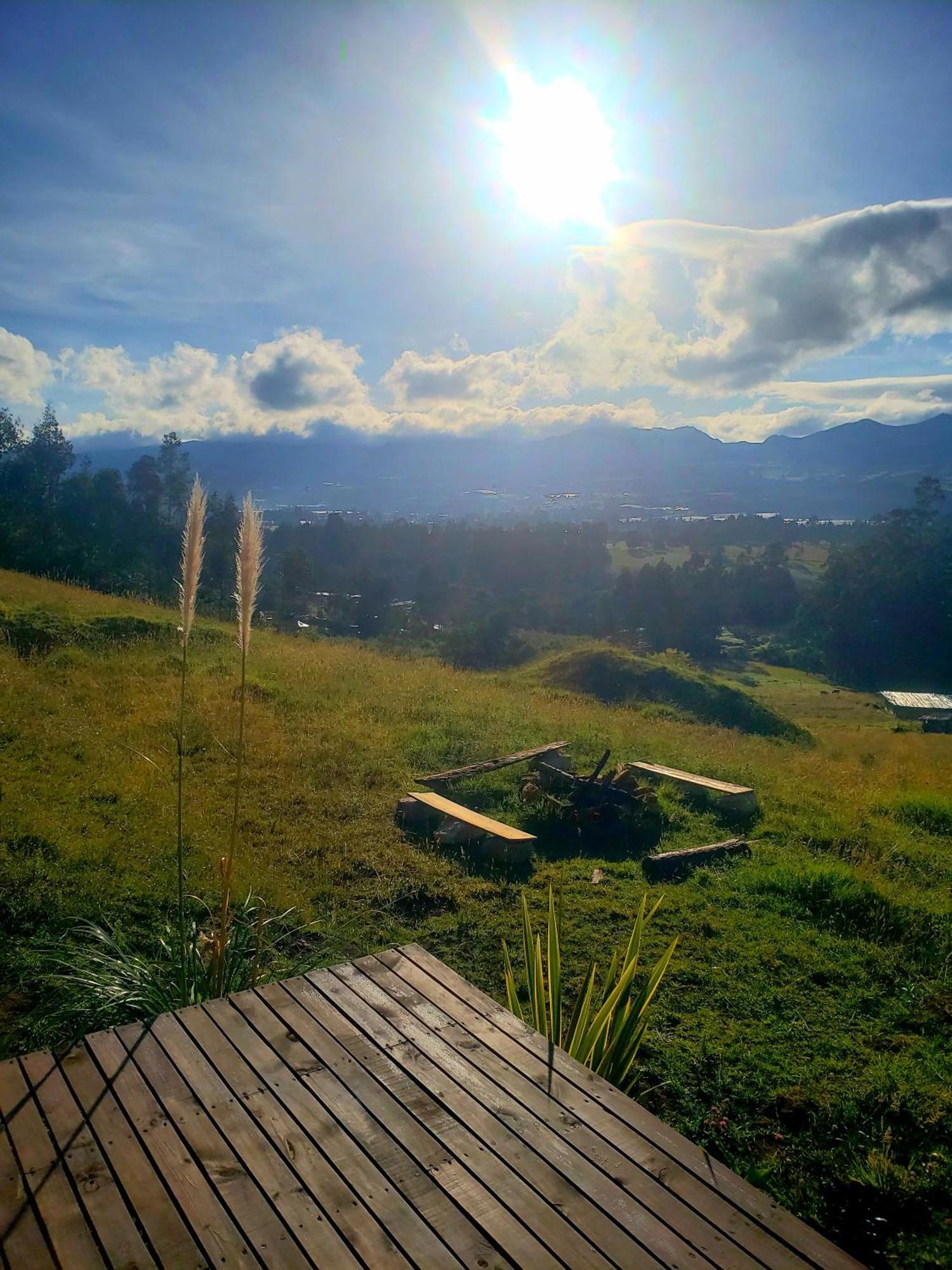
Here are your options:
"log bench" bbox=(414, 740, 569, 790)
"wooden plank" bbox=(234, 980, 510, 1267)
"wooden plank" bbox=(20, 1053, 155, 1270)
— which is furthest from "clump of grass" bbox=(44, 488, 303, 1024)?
"log bench" bbox=(414, 740, 569, 790)

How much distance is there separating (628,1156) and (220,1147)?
4.54 feet

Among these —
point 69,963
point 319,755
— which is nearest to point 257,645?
point 319,755

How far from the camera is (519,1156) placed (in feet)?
9.39

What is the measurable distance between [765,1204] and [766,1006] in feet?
11.9

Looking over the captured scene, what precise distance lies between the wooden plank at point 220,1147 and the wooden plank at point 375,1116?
0.95ft

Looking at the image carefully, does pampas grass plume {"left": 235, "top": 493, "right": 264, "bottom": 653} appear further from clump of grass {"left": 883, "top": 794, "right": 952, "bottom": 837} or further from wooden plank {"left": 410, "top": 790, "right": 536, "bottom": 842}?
clump of grass {"left": 883, "top": 794, "right": 952, "bottom": 837}

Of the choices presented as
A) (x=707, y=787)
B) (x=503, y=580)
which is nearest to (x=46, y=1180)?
(x=707, y=787)

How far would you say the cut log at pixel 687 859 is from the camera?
870 centimetres

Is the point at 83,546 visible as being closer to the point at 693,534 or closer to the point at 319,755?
the point at 319,755

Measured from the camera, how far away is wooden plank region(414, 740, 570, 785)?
35.2 feet

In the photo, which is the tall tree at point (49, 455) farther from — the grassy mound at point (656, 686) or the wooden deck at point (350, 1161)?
the wooden deck at point (350, 1161)

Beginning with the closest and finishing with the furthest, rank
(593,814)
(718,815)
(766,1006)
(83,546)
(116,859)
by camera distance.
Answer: (766,1006) → (116,859) → (593,814) → (718,815) → (83,546)

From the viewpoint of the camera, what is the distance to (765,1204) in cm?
275

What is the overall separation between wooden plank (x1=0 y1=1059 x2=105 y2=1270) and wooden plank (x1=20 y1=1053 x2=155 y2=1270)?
25 mm
